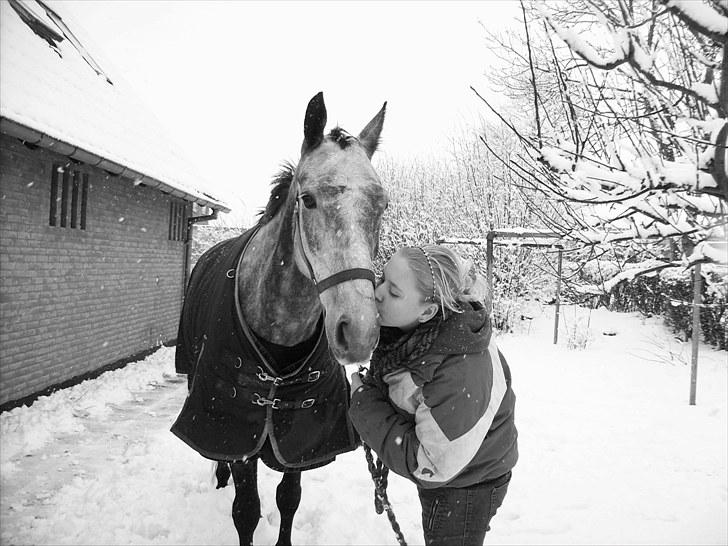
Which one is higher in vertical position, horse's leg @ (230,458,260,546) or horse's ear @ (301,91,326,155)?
horse's ear @ (301,91,326,155)

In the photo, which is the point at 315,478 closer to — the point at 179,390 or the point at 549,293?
the point at 179,390

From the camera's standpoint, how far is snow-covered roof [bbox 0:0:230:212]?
481 cm

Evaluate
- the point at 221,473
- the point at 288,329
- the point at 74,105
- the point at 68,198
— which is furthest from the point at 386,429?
the point at 74,105

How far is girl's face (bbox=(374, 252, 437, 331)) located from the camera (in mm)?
1714

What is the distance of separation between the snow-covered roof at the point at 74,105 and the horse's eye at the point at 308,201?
3758mm

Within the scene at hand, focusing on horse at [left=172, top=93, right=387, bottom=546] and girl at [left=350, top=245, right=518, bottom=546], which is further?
horse at [left=172, top=93, right=387, bottom=546]

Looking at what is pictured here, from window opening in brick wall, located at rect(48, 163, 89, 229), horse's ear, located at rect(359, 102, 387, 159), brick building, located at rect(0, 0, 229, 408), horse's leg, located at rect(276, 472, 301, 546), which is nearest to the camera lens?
horse's ear, located at rect(359, 102, 387, 159)

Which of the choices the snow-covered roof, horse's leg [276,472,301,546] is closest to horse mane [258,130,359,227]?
horse's leg [276,472,301,546]

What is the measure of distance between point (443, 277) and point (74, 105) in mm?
6346

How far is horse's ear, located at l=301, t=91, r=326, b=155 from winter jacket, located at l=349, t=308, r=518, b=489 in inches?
40.7

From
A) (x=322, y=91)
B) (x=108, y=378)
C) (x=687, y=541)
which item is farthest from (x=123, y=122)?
(x=687, y=541)

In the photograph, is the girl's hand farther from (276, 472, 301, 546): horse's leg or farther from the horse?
(276, 472, 301, 546): horse's leg

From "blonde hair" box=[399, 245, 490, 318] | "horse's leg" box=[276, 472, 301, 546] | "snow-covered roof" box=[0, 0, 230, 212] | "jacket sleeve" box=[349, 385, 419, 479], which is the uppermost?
"snow-covered roof" box=[0, 0, 230, 212]

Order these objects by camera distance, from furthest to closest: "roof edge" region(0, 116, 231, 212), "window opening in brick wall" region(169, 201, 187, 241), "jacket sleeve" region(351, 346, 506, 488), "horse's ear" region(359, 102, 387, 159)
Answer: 1. "window opening in brick wall" region(169, 201, 187, 241)
2. "roof edge" region(0, 116, 231, 212)
3. "horse's ear" region(359, 102, 387, 159)
4. "jacket sleeve" region(351, 346, 506, 488)
